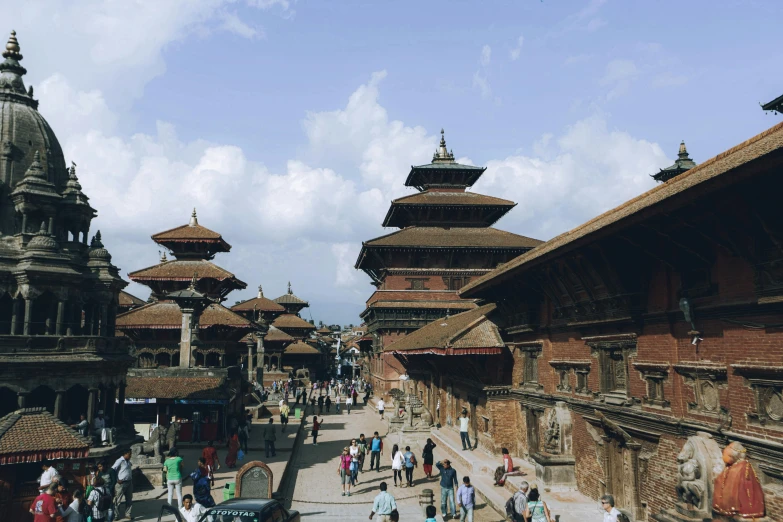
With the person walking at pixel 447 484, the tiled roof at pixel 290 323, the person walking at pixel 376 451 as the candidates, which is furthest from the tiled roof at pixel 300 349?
the person walking at pixel 447 484

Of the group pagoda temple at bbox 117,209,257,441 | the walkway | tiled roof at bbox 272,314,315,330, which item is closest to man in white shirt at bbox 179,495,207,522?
the walkway

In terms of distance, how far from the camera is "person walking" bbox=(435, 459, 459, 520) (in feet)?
50.2

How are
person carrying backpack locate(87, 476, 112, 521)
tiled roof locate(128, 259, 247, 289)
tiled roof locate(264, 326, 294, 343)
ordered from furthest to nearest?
A: tiled roof locate(264, 326, 294, 343) < tiled roof locate(128, 259, 247, 289) < person carrying backpack locate(87, 476, 112, 521)

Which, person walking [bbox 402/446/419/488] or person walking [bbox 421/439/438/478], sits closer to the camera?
person walking [bbox 402/446/419/488]

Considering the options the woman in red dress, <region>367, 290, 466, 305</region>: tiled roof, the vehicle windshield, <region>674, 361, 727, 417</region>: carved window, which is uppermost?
<region>367, 290, 466, 305</region>: tiled roof

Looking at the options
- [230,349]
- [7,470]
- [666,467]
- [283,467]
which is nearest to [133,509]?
[7,470]

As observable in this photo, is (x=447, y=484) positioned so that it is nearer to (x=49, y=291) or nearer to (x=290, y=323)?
(x=49, y=291)

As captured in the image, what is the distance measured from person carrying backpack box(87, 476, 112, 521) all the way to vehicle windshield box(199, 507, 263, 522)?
3593 mm

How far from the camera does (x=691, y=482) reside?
9.90m

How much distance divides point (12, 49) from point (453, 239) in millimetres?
31133

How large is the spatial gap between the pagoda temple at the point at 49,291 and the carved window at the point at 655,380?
42.6ft

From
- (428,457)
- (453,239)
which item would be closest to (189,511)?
(428,457)

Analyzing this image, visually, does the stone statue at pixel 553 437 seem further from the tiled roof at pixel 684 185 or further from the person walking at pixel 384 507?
the person walking at pixel 384 507

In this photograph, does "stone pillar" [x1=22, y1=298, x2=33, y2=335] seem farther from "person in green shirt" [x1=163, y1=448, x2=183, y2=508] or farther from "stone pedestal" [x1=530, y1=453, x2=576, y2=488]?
"stone pedestal" [x1=530, y1=453, x2=576, y2=488]
